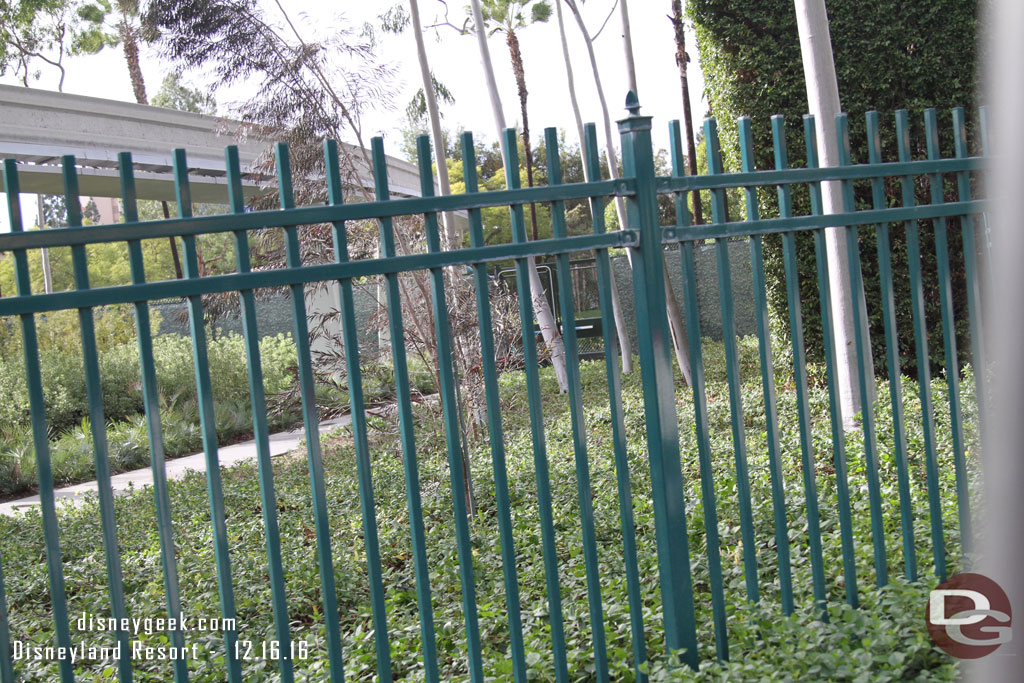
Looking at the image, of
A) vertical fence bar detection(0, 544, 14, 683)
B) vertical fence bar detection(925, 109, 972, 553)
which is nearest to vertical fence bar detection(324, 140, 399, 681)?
vertical fence bar detection(0, 544, 14, 683)

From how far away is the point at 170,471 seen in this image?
9.73 metres

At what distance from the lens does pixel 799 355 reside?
273 centimetres

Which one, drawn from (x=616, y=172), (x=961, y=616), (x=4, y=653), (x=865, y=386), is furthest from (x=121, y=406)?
(x=961, y=616)

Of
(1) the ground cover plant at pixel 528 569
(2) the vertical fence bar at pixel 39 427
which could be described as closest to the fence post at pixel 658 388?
(1) the ground cover plant at pixel 528 569

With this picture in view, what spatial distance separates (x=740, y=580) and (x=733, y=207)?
1144 inches

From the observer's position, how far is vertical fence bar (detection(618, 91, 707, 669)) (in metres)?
2.44

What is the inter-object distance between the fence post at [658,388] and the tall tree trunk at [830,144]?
353cm

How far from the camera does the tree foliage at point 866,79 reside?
8461 mm

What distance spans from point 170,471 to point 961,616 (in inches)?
358

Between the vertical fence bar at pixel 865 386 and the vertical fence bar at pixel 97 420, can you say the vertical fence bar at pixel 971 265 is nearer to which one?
the vertical fence bar at pixel 865 386

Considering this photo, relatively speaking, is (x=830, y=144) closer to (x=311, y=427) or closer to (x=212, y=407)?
(x=311, y=427)

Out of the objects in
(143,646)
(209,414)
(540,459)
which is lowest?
(143,646)

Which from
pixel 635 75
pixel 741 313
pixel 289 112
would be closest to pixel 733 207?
pixel 741 313

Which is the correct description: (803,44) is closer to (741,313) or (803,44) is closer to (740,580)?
(740,580)
